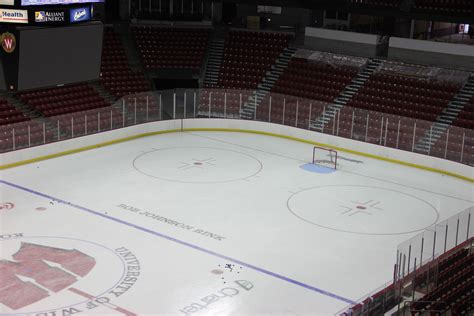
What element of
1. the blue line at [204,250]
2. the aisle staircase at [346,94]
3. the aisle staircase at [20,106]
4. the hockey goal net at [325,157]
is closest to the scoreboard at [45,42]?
the blue line at [204,250]

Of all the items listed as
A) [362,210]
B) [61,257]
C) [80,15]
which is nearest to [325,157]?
[362,210]

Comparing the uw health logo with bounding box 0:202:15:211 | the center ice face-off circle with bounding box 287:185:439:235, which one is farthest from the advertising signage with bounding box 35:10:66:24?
the center ice face-off circle with bounding box 287:185:439:235

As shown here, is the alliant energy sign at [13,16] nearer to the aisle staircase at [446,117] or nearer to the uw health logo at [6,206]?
the uw health logo at [6,206]

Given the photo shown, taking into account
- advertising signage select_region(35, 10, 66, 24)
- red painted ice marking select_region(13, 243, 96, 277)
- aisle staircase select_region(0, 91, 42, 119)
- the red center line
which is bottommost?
the red center line

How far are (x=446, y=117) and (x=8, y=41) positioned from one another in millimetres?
15302

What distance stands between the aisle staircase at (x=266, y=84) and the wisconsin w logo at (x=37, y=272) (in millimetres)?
11858

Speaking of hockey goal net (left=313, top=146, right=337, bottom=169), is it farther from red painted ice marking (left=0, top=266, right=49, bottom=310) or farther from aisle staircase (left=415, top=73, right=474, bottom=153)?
red painted ice marking (left=0, top=266, right=49, bottom=310)

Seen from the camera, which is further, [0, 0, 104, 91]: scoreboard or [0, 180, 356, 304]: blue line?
[0, 180, 356, 304]: blue line

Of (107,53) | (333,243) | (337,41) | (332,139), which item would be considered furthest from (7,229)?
(337,41)

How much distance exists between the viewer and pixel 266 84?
1127 inches

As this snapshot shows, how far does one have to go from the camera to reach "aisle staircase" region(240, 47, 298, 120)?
26.2 metres

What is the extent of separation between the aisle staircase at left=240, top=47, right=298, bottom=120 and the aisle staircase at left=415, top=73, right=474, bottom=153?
574 centimetres

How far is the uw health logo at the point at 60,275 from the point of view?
13.3 meters

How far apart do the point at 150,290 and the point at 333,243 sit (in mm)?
4473
